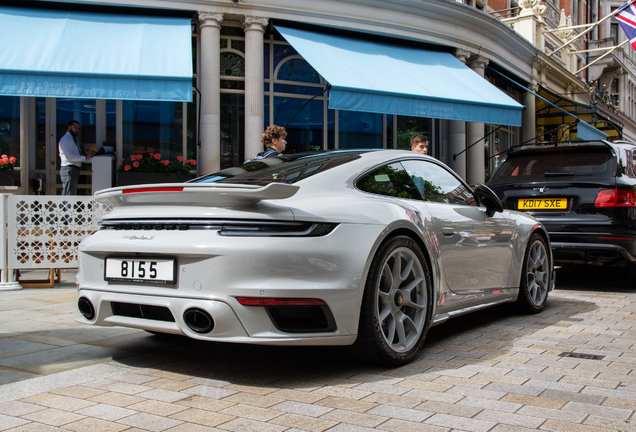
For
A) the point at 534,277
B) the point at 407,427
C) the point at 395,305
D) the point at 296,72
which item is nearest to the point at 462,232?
the point at 395,305

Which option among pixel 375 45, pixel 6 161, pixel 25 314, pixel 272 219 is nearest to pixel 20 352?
pixel 25 314

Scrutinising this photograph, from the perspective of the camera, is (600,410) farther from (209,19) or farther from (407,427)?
(209,19)

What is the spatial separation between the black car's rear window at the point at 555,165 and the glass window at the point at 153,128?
307 inches

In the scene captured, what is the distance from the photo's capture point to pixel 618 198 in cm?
669

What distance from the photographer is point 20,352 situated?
3.98m

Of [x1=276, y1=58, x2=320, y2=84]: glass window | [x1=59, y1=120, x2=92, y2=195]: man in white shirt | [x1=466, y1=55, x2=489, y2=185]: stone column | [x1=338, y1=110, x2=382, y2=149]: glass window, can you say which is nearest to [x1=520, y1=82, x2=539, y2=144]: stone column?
[x1=466, y1=55, x2=489, y2=185]: stone column

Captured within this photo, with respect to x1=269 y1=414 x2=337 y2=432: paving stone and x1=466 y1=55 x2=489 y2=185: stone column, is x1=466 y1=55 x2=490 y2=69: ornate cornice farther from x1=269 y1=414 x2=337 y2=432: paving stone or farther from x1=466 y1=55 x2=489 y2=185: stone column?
x1=269 y1=414 x2=337 y2=432: paving stone

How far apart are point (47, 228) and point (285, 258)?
16.2ft

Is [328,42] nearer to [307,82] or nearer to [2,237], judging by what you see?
[307,82]

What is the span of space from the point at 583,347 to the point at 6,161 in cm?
1008

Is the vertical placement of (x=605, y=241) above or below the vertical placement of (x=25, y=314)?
above

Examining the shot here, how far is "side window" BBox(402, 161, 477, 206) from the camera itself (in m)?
4.25

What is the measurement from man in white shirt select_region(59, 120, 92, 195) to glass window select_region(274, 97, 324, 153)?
15.2 ft

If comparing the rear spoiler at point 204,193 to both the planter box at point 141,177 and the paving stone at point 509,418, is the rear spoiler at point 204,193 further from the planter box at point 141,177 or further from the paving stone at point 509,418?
the planter box at point 141,177
